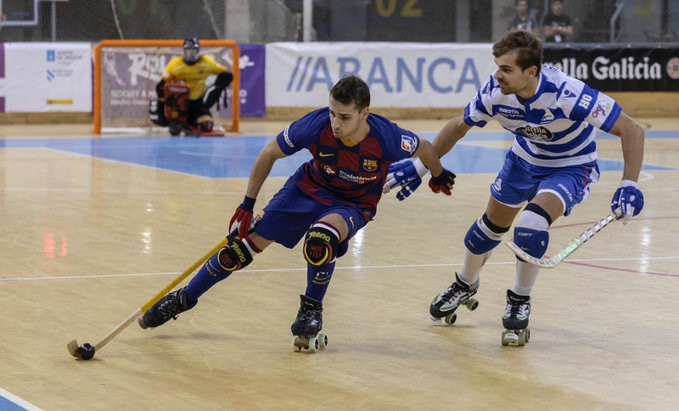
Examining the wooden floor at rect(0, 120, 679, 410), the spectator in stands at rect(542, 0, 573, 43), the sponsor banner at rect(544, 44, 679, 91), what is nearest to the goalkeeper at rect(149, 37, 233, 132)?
the sponsor banner at rect(544, 44, 679, 91)

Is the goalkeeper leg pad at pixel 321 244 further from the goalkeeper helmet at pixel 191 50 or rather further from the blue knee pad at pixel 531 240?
the goalkeeper helmet at pixel 191 50

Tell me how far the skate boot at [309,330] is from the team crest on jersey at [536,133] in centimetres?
145

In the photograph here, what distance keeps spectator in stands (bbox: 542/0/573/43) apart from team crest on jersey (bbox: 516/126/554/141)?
17626 millimetres

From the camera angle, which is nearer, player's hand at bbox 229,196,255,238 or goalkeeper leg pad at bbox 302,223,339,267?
goalkeeper leg pad at bbox 302,223,339,267

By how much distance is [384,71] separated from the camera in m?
22.7

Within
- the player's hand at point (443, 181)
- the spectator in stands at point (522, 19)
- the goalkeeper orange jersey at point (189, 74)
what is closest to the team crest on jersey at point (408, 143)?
the player's hand at point (443, 181)

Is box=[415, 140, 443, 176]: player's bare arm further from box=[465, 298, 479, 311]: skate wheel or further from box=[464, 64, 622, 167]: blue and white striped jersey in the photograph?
box=[465, 298, 479, 311]: skate wheel

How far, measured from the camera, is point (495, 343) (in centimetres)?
660

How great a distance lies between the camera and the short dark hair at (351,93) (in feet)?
20.1

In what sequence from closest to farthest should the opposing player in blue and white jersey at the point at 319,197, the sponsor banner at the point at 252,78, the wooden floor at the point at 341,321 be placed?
the wooden floor at the point at 341,321 → the opposing player in blue and white jersey at the point at 319,197 → the sponsor banner at the point at 252,78

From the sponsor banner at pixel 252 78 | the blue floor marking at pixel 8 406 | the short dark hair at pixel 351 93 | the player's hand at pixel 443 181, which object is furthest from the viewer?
the sponsor banner at pixel 252 78

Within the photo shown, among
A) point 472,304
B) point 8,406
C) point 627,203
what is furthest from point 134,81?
point 8,406

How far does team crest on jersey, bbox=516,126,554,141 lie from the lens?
6648mm

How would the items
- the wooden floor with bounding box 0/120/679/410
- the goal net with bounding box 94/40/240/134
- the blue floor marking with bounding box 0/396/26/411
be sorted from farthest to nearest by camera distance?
the goal net with bounding box 94/40/240/134
the wooden floor with bounding box 0/120/679/410
the blue floor marking with bounding box 0/396/26/411
